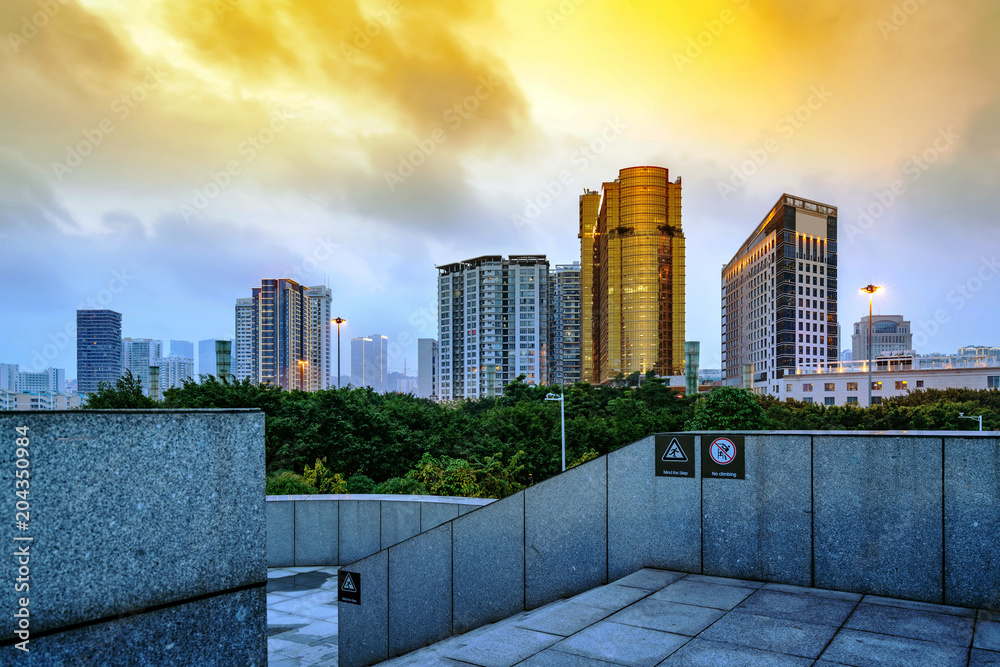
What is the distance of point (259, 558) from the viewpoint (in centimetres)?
416

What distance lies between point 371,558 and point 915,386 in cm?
8954

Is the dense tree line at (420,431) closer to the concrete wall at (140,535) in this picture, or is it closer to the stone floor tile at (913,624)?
the stone floor tile at (913,624)

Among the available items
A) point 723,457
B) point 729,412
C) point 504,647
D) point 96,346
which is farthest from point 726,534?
point 96,346

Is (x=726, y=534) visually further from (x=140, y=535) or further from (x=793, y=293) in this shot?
(x=793, y=293)

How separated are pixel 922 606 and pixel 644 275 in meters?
146

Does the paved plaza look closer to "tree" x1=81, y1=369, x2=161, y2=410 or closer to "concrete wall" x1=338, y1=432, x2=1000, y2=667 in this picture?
"concrete wall" x1=338, y1=432, x2=1000, y2=667

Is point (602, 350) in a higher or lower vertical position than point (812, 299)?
lower

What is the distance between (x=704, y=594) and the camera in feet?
18.6

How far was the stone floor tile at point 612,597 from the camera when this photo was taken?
555cm

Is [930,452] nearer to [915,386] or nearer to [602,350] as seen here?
[915,386]

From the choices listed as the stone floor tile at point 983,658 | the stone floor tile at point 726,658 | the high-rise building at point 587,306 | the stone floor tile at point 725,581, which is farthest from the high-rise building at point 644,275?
the stone floor tile at point 726,658

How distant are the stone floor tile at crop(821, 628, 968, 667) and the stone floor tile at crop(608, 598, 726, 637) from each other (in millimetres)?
974

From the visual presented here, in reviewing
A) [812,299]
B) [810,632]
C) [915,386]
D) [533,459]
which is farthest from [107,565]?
[812,299]

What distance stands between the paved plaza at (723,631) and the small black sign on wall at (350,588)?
8.71 feet
